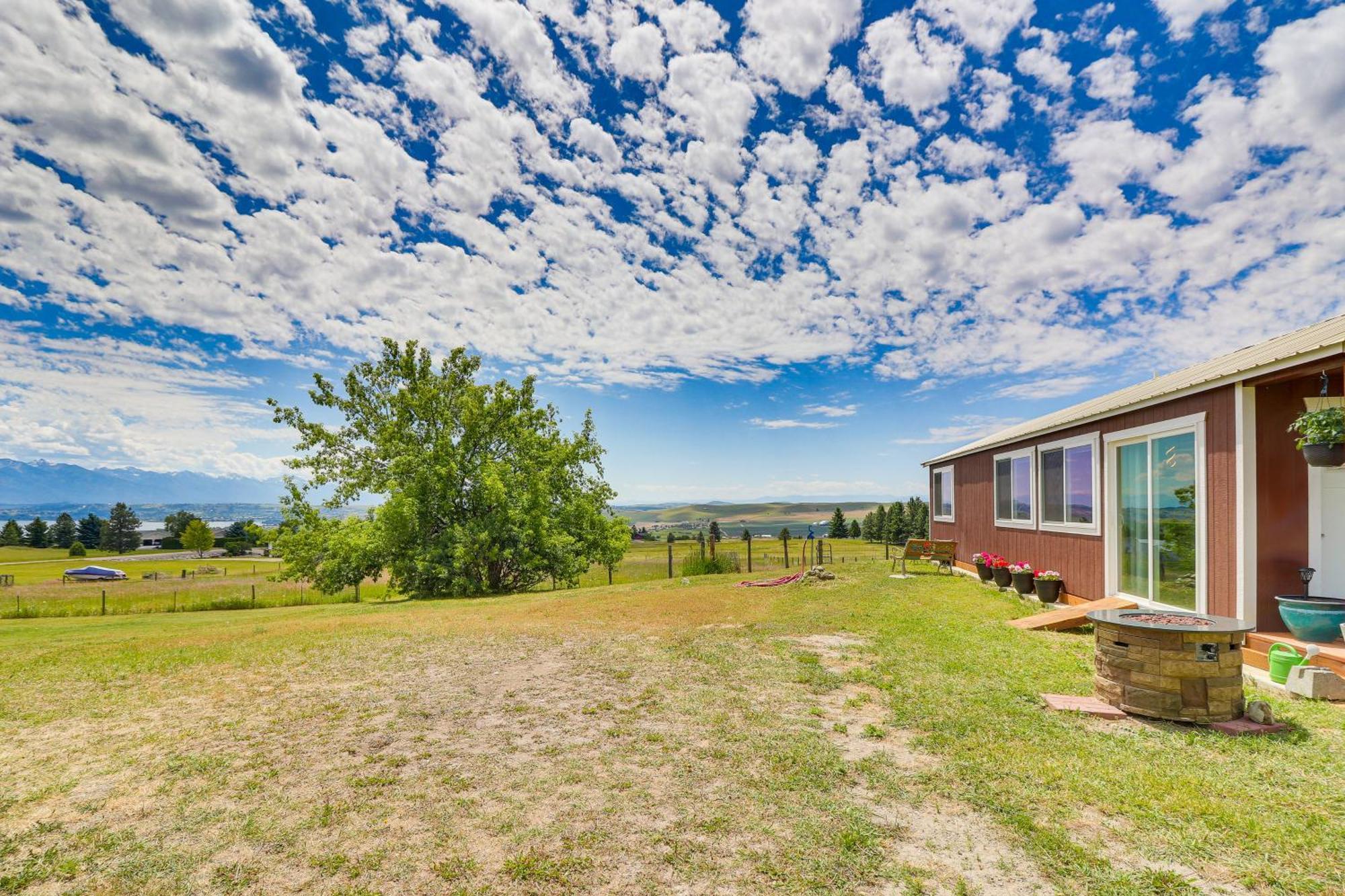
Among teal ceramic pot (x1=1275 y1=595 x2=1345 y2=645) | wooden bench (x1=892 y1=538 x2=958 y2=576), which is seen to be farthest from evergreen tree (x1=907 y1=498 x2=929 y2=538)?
teal ceramic pot (x1=1275 y1=595 x2=1345 y2=645)

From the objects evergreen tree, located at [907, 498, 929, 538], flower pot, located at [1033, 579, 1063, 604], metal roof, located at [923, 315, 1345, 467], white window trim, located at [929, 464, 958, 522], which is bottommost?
evergreen tree, located at [907, 498, 929, 538]

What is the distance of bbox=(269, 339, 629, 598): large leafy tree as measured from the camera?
1980 centimetres

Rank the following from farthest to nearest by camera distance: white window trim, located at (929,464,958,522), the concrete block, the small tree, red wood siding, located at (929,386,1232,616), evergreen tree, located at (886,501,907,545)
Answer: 1. the small tree
2. evergreen tree, located at (886,501,907,545)
3. white window trim, located at (929,464,958,522)
4. red wood siding, located at (929,386,1232,616)
5. the concrete block

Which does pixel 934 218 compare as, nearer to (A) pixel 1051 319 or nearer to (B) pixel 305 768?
(A) pixel 1051 319

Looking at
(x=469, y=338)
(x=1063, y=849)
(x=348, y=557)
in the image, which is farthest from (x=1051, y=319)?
(x=348, y=557)

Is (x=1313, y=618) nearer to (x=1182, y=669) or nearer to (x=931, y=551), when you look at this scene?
(x=1182, y=669)

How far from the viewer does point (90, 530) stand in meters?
84.8

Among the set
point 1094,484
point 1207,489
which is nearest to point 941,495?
point 1094,484

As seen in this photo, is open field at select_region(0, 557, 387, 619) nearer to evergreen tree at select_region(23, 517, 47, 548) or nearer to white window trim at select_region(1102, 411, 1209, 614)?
white window trim at select_region(1102, 411, 1209, 614)

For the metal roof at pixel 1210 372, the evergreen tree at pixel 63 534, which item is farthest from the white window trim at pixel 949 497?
the evergreen tree at pixel 63 534

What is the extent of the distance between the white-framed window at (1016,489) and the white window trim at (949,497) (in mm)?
2681

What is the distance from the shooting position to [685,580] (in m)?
17.5

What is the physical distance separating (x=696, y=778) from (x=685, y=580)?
557 inches

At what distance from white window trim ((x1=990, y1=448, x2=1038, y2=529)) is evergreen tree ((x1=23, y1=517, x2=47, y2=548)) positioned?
382 feet
